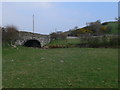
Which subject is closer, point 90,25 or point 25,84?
point 25,84

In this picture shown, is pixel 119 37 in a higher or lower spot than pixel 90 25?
lower

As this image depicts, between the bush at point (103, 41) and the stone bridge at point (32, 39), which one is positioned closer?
the bush at point (103, 41)

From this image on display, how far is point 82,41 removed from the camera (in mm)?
27000

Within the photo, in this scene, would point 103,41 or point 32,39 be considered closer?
point 103,41

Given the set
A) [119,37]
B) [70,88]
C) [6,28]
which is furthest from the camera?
[119,37]

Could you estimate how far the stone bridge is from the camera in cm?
2560

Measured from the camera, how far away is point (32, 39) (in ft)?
92.5

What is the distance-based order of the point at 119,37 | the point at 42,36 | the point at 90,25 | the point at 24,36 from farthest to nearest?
the point at 90,25 < the point at 42,36 < the point at 24,36 < the point at 119,37

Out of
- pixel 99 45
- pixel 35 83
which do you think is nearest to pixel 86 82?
pixel 35 83

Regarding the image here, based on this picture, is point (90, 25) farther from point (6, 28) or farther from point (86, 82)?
point (86, 82)

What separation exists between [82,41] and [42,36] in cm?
636

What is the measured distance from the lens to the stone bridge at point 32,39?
25603 millimetres

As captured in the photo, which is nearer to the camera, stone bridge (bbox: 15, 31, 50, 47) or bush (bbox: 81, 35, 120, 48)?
bush (bbox: 81, 35, 120, 48)

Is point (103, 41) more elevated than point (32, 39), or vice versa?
point (32, 39)
